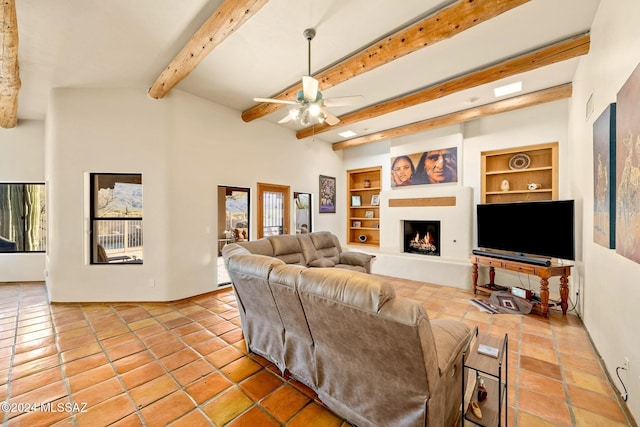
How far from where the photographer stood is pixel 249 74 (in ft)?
11.7

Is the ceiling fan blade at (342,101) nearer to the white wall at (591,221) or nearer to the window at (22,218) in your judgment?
the white wall at (591,221)

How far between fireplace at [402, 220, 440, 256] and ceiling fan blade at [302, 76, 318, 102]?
3928mm

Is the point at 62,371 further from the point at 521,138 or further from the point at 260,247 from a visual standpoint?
the point at 521,138

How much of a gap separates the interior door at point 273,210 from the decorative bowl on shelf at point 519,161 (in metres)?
4.31

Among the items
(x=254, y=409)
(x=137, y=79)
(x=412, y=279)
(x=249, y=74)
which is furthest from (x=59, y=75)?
(x=412, y=279)

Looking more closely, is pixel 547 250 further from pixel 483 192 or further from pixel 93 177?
pixel 93 177

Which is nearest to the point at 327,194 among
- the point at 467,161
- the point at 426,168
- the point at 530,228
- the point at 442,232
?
the point at 426,168

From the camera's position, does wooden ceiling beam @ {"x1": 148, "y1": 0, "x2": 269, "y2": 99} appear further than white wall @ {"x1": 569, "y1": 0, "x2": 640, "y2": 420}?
Yes

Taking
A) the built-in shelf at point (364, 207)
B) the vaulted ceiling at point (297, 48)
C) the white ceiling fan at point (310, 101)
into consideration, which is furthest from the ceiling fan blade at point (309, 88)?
the built-in shelf at point (364, 207)

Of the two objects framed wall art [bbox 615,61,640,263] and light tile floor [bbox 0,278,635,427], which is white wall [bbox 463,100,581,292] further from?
framed wall art [bbox 615,61,640,263]

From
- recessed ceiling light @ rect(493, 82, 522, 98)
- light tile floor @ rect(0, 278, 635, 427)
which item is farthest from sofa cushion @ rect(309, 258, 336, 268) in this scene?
recessed ceiling light @ rect(493, 82, 522, 98)

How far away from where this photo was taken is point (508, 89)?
12.7 feet

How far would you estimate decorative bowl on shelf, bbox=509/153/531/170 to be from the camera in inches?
180

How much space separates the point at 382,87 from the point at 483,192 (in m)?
2.76
